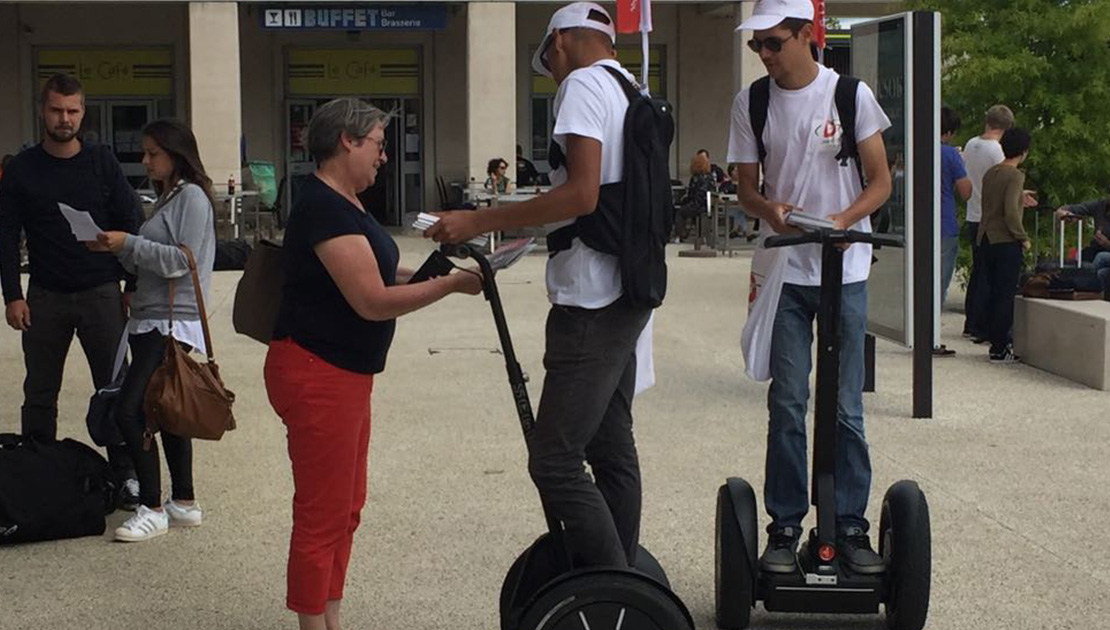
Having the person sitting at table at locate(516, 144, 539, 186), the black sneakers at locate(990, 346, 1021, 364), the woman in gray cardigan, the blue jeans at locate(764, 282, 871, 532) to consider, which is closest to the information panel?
the black sneakers at locate(990, 346, 1021, 364)

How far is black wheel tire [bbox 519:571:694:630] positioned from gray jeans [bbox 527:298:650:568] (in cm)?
16

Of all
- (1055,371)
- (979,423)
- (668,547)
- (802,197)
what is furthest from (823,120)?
(1055,371)

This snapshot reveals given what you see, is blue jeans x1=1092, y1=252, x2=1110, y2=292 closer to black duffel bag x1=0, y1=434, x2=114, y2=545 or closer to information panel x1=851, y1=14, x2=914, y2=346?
information panel x1=851, y1=14, x2=914, y2=346

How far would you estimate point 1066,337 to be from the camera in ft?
36.3

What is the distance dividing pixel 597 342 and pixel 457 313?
10.9m

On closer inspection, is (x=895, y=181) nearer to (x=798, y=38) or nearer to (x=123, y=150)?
(x=798, y=38)

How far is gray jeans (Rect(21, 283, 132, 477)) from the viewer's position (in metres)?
6.98

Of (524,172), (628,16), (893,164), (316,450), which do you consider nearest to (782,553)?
(316,450)

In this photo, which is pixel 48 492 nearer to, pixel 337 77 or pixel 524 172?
pixel 524 172

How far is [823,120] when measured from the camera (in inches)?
213

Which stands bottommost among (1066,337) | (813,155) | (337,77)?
(1066,337)

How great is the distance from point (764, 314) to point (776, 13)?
3.05 feet

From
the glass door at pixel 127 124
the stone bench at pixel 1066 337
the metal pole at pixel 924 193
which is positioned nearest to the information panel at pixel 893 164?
the metal pole at pixel 924 193

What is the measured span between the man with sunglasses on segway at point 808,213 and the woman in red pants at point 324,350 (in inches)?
50.7
